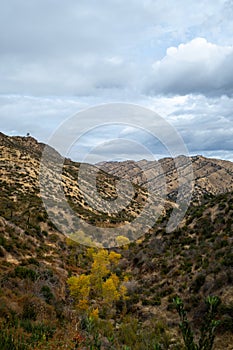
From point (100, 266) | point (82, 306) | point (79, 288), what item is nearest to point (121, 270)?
point (100, 266)

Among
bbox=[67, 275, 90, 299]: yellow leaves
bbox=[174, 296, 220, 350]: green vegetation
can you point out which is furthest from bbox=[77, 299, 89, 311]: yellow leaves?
bbox=[174, 296, 220, 350]: green vegetation

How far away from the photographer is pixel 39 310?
10844mm

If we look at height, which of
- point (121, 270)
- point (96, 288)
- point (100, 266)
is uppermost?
point (100, 266)

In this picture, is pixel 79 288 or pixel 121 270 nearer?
pixel 79 288

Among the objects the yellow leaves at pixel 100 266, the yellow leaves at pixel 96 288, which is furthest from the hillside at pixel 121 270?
the yellow leaves at pixel 100 266

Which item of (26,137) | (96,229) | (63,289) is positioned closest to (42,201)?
(96,229)

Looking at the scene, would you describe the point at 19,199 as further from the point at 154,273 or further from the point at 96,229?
the point at 154,273

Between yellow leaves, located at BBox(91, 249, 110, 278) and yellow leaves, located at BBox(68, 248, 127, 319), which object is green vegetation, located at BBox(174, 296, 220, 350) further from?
yellow leaves, located at BBox(91, 249, 110, 278)

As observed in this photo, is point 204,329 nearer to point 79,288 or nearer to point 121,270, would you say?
point 79,288

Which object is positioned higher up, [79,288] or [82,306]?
[79,288]

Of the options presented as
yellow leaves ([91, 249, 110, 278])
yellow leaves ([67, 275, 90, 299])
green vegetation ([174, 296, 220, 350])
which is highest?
green vegetation ([174, 296, 220, 350])

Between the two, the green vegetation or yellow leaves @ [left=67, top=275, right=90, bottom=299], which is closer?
the green vegetation

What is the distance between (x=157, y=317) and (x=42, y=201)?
3479cm

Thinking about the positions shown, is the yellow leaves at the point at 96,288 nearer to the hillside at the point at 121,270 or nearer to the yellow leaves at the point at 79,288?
the yellow leaves at the point at 79,288
